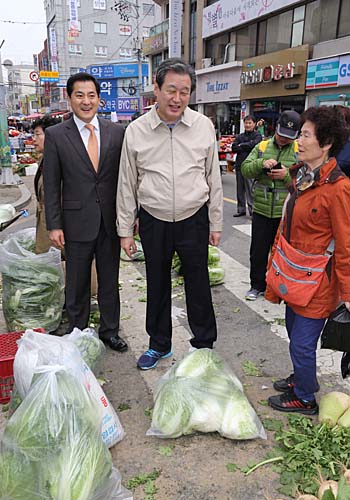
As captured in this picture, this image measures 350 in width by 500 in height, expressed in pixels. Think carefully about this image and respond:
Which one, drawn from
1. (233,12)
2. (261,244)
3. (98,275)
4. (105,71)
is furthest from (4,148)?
(105,71)

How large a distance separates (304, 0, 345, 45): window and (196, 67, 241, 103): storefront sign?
5.46 m

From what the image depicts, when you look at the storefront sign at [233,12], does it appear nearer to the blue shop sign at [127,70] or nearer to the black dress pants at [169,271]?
the black dress pants at [169,271]

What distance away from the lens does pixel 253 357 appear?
3369 mm

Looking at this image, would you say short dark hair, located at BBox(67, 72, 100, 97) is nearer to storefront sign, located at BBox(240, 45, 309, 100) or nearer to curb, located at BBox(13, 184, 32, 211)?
curb, located at BBox(13, 184, 32, 211)

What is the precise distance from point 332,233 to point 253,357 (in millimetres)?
1412

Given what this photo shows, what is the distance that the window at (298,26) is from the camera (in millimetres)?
16266

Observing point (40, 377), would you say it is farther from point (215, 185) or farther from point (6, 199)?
point (6, 199)

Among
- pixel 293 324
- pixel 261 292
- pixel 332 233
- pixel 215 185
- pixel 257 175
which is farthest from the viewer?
pixel 261 292

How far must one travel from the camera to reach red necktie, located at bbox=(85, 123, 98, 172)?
10.0 ft

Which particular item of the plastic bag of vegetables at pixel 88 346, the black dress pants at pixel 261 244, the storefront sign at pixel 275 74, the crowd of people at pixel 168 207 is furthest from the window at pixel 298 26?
the plastic bag of vegetables at pixel 88 346

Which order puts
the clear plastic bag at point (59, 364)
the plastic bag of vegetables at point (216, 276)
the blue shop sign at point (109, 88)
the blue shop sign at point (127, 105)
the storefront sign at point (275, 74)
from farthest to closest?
the blue shop sign at point (109, 88)
the blue shop sign at point (127, 105)
the storefront sign at point (275, 74)
the plastic bag of vegetables at point (216, 276)
the clear plastic bag at point (59, 364)

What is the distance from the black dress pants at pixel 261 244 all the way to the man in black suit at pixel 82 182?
161 centimetres

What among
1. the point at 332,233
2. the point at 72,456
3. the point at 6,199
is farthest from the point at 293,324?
the point at 6,199

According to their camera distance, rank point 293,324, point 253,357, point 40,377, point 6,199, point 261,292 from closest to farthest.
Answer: point 40,377 < point 293,324 < point 253,357 < point 261,292 < point 6,199
